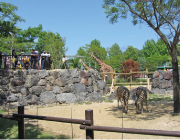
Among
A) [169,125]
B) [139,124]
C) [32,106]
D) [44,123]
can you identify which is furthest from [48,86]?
[169,125]

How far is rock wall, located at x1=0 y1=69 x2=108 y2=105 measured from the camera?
425 inches

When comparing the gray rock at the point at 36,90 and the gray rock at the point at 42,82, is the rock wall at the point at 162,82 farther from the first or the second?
the gray rock at the point at 36,90

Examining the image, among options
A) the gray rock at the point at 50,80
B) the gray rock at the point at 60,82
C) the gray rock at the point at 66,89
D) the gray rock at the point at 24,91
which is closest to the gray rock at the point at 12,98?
the gray rock at the point at 24,91

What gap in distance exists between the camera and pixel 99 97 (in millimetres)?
12320

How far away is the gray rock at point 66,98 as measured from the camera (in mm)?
11481

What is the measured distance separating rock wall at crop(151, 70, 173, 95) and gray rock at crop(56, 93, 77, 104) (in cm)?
689

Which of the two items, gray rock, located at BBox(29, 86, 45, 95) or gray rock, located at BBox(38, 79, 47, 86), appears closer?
gray rock, located at BBox(29, 86, 45, 95)

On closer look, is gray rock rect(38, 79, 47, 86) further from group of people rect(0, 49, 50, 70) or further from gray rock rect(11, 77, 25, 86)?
group of people rect(0, 49, 50, 70)

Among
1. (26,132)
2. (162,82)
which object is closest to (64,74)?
(26,132)

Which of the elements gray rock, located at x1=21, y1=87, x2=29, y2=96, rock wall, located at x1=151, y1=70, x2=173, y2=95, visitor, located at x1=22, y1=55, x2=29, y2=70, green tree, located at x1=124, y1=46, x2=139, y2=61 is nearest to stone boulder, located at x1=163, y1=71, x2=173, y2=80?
rock wall, located at x1=151, y1=70, x2=173, y2=95

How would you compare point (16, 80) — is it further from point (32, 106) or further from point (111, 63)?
point (111, 63)

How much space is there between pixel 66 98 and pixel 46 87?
1257 millimetres

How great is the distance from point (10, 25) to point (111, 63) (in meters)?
24.9

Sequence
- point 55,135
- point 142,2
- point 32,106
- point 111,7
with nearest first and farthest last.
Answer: point 55,135 → point 142,2 → point 111,7 → point 32,106
